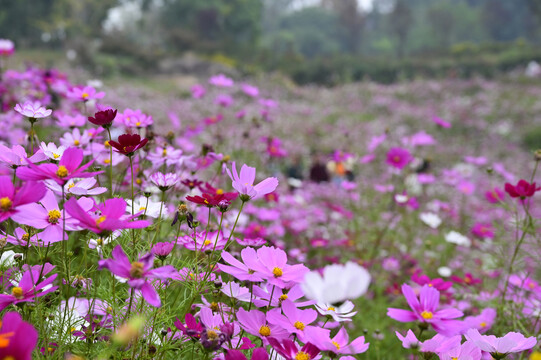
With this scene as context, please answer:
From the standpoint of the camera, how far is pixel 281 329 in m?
0.76

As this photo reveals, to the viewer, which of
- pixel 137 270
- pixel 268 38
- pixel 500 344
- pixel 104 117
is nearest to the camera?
pixel 137 270

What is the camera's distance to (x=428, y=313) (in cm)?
68

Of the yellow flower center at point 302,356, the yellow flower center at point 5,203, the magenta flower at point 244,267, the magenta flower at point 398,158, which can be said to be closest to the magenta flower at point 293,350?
the yellow flower center at point 302,356

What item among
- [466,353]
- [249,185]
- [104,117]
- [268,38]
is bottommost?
[268,38]

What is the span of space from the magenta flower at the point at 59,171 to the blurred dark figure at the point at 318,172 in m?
4.07

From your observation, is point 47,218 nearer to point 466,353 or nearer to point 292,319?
point 292,319

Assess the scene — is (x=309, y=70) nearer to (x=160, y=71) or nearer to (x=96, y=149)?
(x=160, y=71)

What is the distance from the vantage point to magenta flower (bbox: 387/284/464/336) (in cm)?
65

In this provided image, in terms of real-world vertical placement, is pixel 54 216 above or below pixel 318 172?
above

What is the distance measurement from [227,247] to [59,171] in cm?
47

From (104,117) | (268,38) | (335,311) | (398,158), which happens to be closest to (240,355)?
(335,311)

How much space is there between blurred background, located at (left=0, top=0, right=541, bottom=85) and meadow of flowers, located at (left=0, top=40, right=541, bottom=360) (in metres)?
8.27

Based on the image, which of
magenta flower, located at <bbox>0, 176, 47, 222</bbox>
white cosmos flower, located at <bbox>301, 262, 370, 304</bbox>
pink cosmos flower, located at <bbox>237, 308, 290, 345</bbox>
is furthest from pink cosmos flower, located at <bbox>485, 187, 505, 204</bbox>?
magenta flower, located at <bbox>0, 176, 47, 222</bbox>

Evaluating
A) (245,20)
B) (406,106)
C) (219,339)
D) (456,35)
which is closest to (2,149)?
(219,339)
